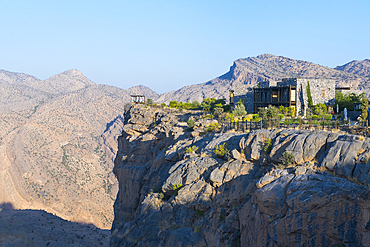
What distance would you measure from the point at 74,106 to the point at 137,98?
136445 millimetres

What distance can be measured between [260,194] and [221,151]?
8974 millimetres

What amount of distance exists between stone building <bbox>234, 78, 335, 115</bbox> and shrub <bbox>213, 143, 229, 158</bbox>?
34.6m

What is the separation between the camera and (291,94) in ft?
186

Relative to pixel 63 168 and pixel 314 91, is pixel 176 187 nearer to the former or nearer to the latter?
pixel 314 91

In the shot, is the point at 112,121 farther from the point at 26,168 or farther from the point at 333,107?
the point at 333,107

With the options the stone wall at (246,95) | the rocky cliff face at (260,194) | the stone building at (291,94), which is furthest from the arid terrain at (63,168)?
the stone building at (291,94)

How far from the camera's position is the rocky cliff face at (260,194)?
46.0ft

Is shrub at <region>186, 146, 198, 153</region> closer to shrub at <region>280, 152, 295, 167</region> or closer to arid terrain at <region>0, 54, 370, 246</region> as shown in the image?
arid terrain at <region>0, 54, 370, 246</region>

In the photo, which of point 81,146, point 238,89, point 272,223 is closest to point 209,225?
point 272,223

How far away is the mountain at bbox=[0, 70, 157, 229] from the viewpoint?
9569 cm

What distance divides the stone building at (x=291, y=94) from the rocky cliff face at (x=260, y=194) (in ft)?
94.8

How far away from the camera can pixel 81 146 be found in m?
150

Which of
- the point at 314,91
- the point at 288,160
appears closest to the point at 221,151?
the point at 288,160

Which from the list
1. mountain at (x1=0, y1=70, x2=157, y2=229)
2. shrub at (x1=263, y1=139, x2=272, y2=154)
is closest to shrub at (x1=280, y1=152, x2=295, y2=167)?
shrub at (x1=263, y1=139, x2=272, y2=154)
